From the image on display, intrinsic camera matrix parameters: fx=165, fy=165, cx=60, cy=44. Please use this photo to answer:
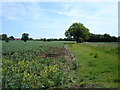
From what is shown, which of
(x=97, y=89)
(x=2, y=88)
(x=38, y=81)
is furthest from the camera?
(x=38, y=81)

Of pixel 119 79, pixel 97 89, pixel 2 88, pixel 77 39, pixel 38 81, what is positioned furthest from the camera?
pixel 77 39

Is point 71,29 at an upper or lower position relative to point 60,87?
upper

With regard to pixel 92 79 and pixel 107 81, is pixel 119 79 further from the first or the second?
pixel 92 79

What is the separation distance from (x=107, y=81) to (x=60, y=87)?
210 cm

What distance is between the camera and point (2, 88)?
6.08m

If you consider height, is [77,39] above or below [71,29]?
below

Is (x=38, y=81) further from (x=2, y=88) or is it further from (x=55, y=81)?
(x=2, y=88)

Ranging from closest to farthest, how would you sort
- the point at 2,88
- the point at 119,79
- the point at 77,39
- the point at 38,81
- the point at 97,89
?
the point at 97,89, the point at 2,88, the point at 38,81, the point at 119,79, the point at 77,39

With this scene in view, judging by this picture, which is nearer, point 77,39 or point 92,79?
point 92,79

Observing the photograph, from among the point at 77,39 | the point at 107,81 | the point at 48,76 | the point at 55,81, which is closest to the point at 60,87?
the point at 55,81

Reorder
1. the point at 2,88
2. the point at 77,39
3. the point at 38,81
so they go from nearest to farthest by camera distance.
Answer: the point at 2,88
the point at 38,81
the point at 77,39

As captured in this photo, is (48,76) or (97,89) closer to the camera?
(97,89)

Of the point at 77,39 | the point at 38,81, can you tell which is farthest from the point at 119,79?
the point at 77,39

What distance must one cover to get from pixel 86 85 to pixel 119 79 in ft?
6.01
